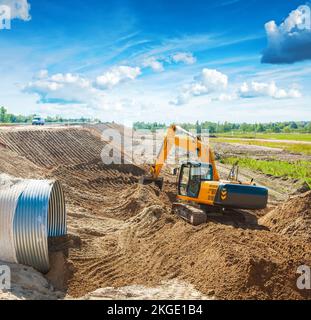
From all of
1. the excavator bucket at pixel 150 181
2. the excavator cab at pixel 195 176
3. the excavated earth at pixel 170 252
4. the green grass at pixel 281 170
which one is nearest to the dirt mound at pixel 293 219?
the excavated earth at pixel 170 252

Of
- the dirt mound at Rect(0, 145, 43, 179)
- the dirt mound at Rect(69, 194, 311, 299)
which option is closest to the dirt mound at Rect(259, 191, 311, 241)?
the dirt mound at Rect(69, 194, 311, 299)

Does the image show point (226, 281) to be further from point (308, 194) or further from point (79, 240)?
point (308, 194)

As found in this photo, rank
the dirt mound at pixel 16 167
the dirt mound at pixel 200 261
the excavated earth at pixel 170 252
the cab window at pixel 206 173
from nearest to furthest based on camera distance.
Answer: the dirt mound at pixel 200 261 → the excavated earth at pixel 170 252 → the cab window at pixel 206 173 → the dirt mound at pixel 16 167

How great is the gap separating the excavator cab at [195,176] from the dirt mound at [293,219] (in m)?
2.72

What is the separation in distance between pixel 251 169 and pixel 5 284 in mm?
28968

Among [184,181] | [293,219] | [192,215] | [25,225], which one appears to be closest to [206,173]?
[184,181]

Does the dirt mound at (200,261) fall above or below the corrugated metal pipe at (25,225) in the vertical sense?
A: below

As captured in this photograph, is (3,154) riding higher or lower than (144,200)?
higher

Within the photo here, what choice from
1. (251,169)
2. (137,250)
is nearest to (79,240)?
(137,250)

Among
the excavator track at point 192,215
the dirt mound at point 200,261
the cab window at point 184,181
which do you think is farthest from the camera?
the cab window at point 184,181

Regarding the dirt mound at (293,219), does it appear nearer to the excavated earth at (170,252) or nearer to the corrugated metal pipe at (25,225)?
the excavated earth at (170,252)

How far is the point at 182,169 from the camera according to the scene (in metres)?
16.0

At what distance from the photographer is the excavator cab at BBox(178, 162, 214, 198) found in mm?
15508

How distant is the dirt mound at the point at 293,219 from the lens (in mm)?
13992
